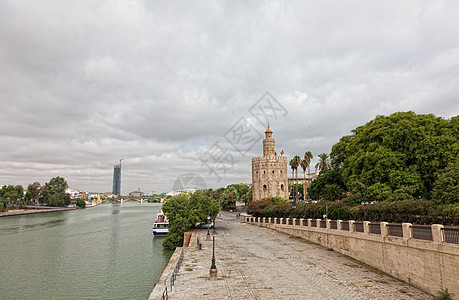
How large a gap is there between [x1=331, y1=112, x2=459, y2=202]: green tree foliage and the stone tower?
55.6 m

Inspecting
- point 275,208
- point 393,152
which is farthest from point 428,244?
point 275,208

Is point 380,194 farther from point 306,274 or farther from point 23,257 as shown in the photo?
point 23,257

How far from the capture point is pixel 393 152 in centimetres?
3094

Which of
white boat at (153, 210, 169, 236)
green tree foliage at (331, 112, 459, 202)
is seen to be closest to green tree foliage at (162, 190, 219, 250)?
white boat at (153, 210, 169, 236)

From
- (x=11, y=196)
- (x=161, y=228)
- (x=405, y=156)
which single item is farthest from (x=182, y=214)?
(x=11, y=196)

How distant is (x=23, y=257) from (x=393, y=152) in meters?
47.7

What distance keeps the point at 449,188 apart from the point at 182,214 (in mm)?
34230

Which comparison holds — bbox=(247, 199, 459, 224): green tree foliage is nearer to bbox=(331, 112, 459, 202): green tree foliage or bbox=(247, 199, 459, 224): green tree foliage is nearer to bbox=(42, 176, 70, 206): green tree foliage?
bbox=(331, 112, 459, 202): green tree foliage

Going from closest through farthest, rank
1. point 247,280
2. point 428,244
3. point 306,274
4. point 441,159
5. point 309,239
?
point 428,244
point 247,280
point 306,274
point 441,159
point 309,239

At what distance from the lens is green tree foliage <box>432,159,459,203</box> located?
2136 cm

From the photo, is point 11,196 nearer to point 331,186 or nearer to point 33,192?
point 33,192

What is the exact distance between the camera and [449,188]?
21734 millimetres

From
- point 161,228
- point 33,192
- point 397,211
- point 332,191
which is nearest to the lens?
point 397,211

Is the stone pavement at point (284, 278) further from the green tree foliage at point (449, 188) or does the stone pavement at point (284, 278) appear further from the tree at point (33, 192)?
the tree at point (33, 192)
